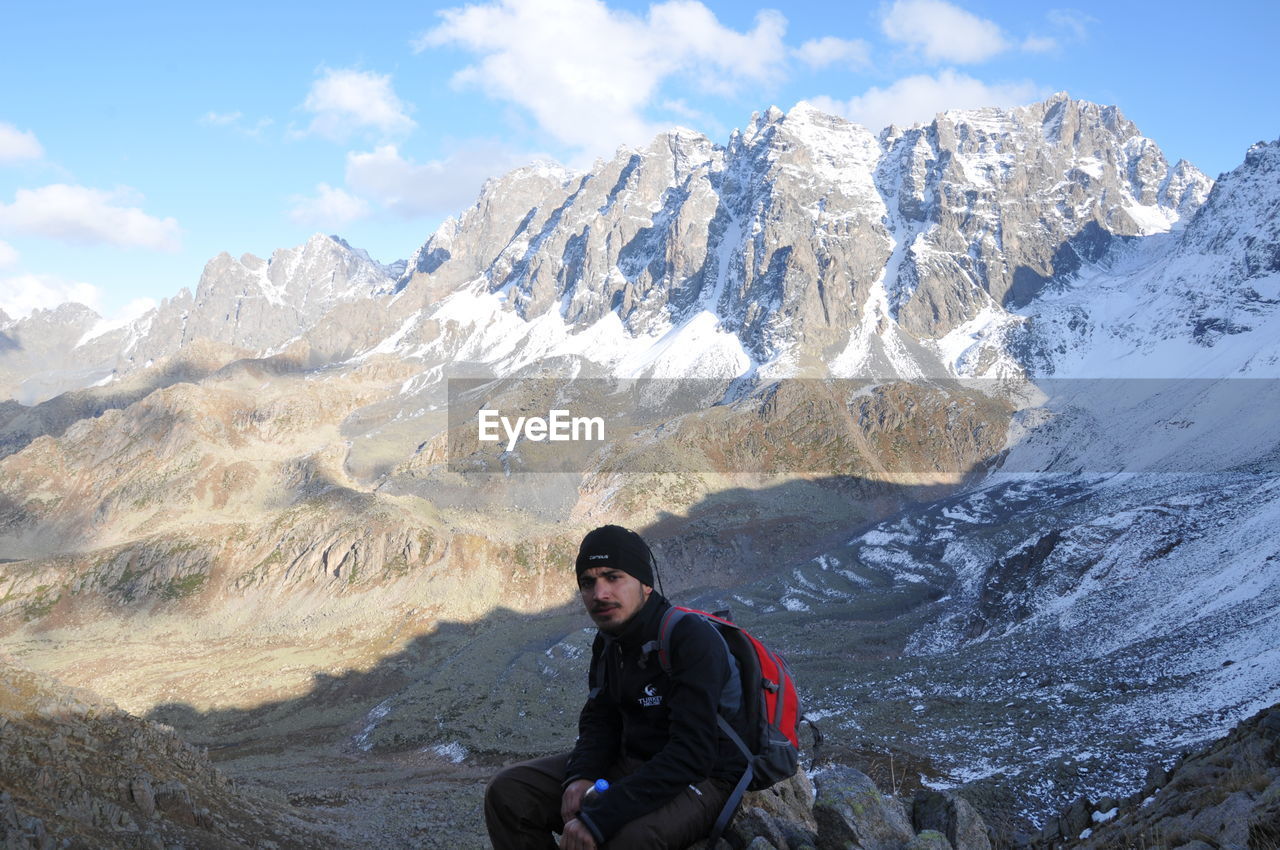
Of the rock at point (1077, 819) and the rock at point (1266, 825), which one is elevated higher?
the rock at point (1266, 825)

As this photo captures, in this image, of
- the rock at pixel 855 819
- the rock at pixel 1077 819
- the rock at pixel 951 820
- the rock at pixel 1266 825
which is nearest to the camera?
the rock at pixel 1266 825

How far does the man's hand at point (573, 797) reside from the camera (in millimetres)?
6512

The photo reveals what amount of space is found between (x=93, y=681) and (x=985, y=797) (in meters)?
66.3

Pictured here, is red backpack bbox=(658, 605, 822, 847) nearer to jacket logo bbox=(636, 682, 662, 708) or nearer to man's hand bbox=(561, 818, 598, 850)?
jacket logo bbox=(636, 682, 662, 708)

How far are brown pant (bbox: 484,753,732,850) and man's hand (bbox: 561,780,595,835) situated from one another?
16.3 inches

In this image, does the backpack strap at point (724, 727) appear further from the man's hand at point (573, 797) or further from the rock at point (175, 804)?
the rock at point (175, 804)

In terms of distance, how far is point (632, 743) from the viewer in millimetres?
7031

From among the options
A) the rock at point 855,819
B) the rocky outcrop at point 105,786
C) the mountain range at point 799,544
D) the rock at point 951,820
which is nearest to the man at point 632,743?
the rock at point 855,819

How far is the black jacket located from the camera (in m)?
6.28

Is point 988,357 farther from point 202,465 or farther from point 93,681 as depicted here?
point 93,681

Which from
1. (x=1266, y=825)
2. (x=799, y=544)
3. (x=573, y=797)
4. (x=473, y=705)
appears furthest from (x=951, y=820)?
(x=799, y=544)

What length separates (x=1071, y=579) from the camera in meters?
56.6

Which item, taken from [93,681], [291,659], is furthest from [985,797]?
[93,681]

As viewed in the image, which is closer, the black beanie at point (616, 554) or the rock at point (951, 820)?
the black beanie at point (616, 554)
